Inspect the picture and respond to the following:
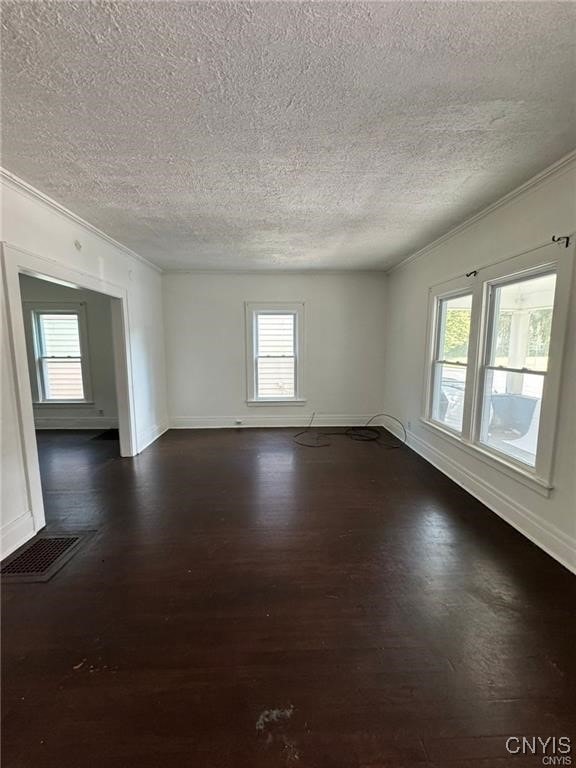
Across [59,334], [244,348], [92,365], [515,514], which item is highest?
[59,334]

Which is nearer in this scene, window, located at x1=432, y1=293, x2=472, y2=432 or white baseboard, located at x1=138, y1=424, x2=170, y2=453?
window, located at x1=432, y1=293, x2=472, y2=432

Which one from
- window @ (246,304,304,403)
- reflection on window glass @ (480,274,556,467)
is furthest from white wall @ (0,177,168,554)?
reflection on window glass @ (480,274,556,467)

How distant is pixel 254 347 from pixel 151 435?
2.19 meters

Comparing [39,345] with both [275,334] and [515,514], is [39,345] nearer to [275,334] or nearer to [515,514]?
[275,334]

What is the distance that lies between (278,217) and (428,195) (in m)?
1.33

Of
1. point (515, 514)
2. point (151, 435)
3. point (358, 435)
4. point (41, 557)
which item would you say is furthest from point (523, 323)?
point (151, 435)

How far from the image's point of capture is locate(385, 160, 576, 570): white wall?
2.15 meters

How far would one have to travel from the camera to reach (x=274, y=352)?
5703mm

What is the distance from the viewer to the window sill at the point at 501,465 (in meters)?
2.36

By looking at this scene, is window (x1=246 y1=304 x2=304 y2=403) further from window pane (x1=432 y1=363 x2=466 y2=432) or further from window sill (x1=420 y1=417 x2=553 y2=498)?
window sill (x1=420 y1=417 x2=553 y2=498)

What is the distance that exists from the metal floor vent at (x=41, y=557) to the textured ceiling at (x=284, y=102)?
2660 mm

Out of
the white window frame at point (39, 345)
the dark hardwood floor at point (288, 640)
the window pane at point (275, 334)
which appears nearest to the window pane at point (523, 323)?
the dark hardwood floor at point (288, 640)

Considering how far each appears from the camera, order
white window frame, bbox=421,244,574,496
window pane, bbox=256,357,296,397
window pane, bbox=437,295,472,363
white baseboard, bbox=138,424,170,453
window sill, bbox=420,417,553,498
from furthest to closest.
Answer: window pane, bbox=256,357,296,397 → white baseboard, bbox=138,424,170,453 → window pane, bbox=437,295,472,363 → window sill, bbox=420,417,553,498 → white window frame, bbox=421,244,574,496

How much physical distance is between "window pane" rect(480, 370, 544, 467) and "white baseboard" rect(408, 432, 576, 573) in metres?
0.38
